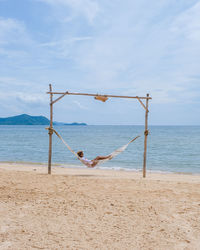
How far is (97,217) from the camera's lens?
10.2ft

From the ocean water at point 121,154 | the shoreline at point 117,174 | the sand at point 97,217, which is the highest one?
the sand at point 97,217

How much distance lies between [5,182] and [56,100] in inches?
90.6

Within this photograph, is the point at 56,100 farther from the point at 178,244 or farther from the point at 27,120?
the point at 27,120

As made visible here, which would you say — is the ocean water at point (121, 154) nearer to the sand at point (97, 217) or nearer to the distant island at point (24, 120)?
the sand at point (97, 217)

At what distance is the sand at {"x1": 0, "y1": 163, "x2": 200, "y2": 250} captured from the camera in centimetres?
247

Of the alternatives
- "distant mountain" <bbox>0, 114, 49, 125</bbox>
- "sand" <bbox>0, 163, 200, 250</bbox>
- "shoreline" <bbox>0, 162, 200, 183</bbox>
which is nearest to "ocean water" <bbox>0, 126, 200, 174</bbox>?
"shoreline" <bbox>0, 162, 200, 183</bbox>

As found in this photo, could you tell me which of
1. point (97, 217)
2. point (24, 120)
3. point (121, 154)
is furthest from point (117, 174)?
point (24, 120)

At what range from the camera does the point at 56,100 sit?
618 cm

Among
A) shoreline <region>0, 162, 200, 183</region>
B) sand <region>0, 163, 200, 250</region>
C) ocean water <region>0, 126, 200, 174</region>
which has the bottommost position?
ocean water <region>0, 126, 200, 174</region>

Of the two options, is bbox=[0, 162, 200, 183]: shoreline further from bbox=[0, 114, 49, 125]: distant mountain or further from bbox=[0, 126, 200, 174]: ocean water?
bbox=[0, 114, 49, 125]: distant mountain

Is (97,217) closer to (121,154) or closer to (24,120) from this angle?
(121,154)

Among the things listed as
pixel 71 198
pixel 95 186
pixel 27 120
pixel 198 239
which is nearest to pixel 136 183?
pixel 95 186

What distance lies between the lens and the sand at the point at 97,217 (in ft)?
8.10

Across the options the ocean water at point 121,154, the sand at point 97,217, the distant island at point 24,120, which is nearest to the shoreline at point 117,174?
the ocean water at point 121,154
